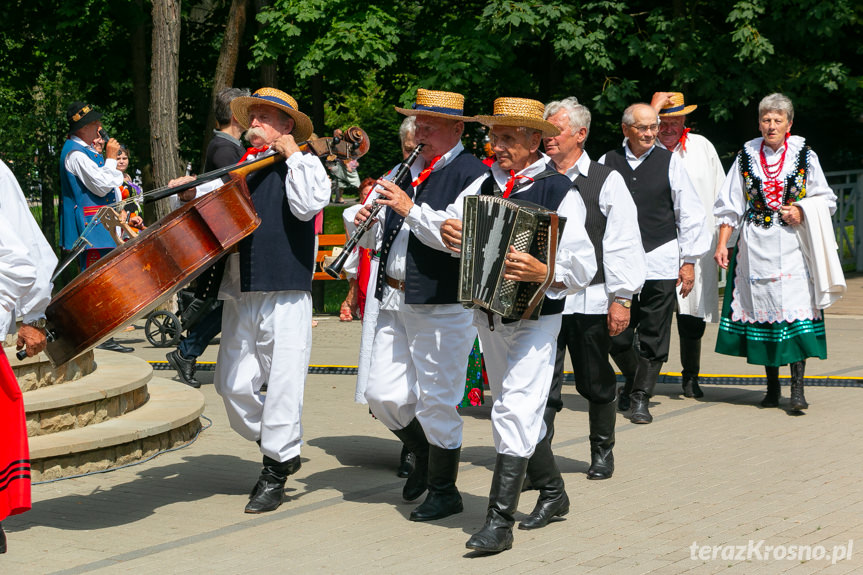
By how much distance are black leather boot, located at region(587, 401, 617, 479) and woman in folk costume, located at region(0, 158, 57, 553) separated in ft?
10.1

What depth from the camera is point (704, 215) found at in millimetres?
8602

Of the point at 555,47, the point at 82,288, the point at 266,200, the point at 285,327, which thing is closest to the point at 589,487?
the point at 285,327

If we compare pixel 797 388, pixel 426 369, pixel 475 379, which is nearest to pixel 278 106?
pixel 426 369

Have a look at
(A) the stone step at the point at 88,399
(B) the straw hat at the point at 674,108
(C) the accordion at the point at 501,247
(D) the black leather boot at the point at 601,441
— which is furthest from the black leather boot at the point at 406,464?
(B) the straw hat at the point at 674,108

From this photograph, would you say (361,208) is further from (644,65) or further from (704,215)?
(644,65)

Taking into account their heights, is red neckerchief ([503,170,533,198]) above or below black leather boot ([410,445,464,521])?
above

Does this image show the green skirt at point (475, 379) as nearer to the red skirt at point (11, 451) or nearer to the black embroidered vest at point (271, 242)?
the black embroidered vest at point (271, 242)

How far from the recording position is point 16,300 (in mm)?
5062

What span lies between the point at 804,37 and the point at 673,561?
14.0 meters

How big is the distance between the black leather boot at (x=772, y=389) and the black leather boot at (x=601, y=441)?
8.85ft

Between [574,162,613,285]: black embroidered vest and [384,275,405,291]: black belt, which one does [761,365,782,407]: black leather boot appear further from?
[384,275,405,291]: black belt

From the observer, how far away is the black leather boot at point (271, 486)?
6152 millimetres

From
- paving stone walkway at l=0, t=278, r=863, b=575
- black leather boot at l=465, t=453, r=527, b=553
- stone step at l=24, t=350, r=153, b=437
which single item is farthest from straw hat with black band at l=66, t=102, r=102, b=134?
black leather boot at l=465, t=453, r=527, b=553

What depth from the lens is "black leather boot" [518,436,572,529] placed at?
18.9 feet
